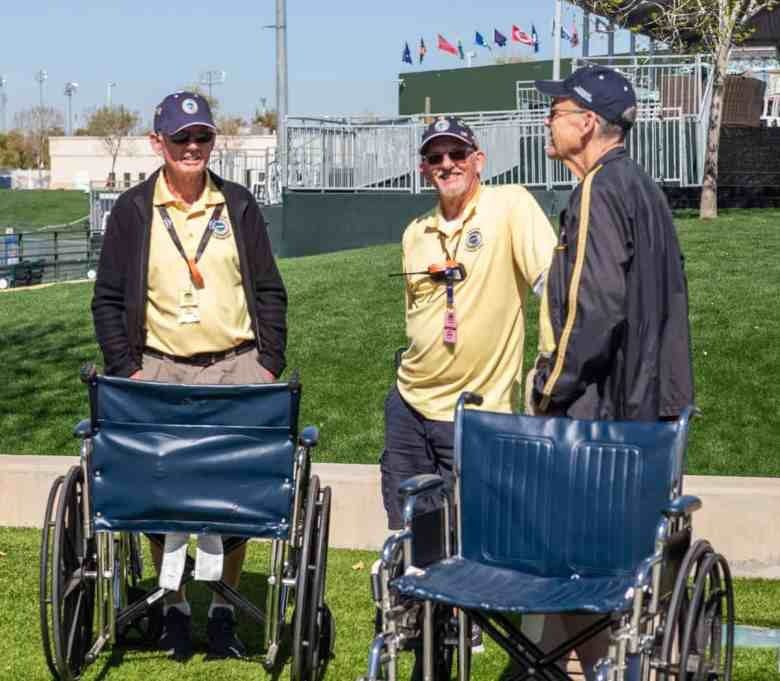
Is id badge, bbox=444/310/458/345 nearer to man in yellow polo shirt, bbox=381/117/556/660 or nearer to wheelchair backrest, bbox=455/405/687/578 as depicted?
man in yellow polo shirt, bbox=381/117/556/660

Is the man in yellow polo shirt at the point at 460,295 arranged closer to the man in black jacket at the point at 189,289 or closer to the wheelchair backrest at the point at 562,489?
the man in black jacket at the point at 189,289

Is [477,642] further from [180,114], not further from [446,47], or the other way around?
[446,47]

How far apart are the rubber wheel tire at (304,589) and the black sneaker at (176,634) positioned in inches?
26.1

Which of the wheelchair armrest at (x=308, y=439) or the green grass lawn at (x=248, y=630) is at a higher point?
the wheelchair armrest at (x=308, y=439)

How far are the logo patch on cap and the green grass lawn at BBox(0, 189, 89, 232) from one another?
5742 cm

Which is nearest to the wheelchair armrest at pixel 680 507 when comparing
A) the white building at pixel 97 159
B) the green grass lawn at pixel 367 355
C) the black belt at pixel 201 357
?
the black belt at pixel 201 357

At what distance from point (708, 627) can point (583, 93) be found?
1.66m

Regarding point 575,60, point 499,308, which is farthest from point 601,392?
point 575,60

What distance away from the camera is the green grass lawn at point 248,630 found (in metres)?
5.93

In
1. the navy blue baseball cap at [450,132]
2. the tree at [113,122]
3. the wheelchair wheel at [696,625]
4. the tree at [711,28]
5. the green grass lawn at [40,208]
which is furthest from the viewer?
the tree at [113,122]

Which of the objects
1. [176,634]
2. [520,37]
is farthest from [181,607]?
[520,37]

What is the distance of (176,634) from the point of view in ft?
20.0

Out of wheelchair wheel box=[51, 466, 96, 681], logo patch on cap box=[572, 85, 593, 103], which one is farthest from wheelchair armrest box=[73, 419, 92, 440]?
logo patch on cap box=[572, 85, 593, 103]

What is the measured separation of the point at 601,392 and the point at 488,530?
1.81ft
